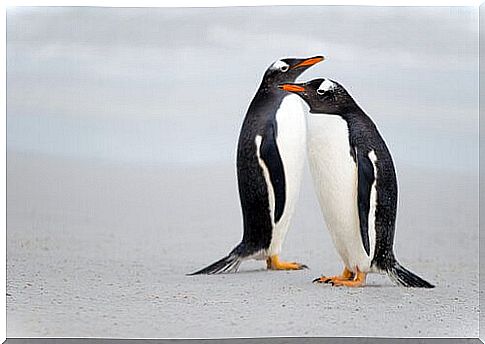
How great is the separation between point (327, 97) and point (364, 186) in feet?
0.95

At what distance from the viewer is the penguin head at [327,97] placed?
4.40 metres

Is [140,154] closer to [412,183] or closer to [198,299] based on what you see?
[198,299]

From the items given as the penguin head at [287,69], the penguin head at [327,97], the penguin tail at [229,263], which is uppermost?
the penguin head at [287,69]

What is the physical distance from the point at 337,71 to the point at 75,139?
0.81 m

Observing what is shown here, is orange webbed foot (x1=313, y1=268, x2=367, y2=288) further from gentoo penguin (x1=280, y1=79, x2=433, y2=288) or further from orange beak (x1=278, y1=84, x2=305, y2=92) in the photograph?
orange beak (x1=278, y1=84, x2=305, y2=92)

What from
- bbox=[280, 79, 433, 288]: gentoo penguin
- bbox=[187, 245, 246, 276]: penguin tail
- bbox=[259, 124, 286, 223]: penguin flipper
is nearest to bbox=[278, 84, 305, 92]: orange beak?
bbox=[280, 79, 433, 288]: gentoo penguin

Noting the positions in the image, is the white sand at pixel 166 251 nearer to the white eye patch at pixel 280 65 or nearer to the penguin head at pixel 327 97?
the penguin head at pixel 327 97

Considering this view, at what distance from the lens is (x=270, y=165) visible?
4395mm

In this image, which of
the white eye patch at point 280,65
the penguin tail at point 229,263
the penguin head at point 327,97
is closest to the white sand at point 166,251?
the penguin tail at point 229,263

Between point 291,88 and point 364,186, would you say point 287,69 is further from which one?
point 364,186

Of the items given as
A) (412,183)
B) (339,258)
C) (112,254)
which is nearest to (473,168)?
(412,183)

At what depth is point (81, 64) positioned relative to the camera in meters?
4.43

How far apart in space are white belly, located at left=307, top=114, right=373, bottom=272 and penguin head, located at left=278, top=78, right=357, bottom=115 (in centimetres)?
3

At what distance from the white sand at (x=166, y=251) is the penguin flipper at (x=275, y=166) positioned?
0.06m
